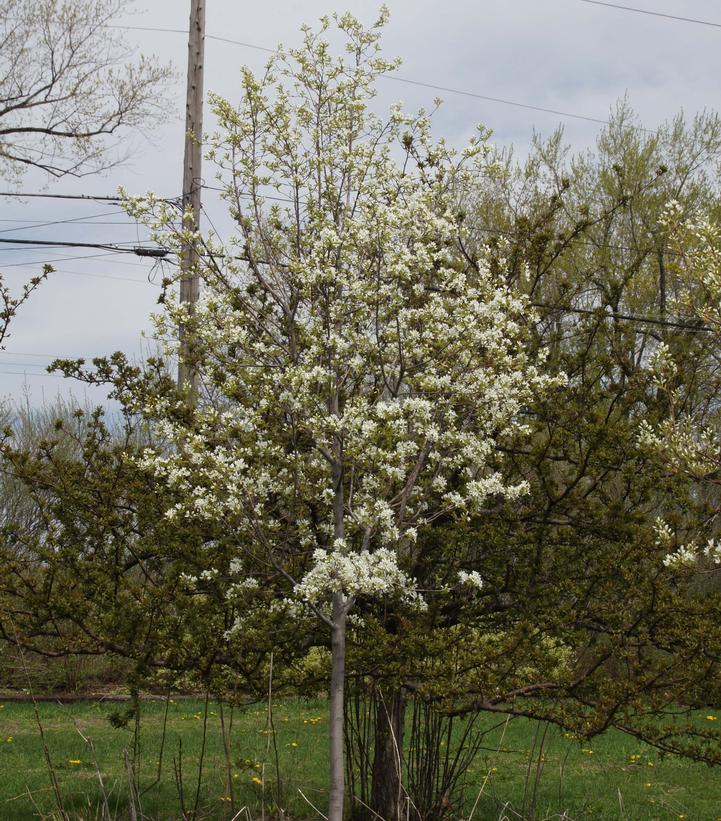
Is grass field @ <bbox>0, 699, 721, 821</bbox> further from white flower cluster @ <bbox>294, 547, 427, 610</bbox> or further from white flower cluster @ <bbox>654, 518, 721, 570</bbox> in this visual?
white flower cluster @ <bbox>294, 547, 427, 610</bbox>

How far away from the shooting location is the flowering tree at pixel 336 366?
4586 mm

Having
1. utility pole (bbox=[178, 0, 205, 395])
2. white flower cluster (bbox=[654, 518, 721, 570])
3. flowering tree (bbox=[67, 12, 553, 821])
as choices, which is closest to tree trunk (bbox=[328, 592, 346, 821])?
flowering tree (bbox=[67, 12, 553, 821])

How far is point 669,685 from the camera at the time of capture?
485cm

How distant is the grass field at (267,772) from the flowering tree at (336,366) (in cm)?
160

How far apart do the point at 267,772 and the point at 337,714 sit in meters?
3.42

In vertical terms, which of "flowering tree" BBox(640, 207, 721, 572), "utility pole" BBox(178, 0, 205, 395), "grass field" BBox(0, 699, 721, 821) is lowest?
"grass field" BBox(0, 699, 721, 821)

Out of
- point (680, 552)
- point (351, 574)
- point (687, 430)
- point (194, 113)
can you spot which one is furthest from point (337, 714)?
point (194, 113)

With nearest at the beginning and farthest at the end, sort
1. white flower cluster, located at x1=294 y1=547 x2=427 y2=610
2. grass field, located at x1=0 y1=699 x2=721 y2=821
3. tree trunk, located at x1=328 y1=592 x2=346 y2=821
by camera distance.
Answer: white flower cluster, located at x1=294 y1=547 x2=427 y2=610
tree trunk, located at x1=328 y1=592 x2=346 y2=821
grass field, located at x1=0 y1=699 x2=721 y2=821

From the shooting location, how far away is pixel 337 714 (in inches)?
185

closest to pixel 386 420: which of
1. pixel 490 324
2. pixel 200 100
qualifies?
pixel 490 324

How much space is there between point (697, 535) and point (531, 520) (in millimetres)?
937

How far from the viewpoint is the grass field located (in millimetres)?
6629

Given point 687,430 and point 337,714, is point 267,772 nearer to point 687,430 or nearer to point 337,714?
point 337,714

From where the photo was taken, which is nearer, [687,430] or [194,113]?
[687,430]
